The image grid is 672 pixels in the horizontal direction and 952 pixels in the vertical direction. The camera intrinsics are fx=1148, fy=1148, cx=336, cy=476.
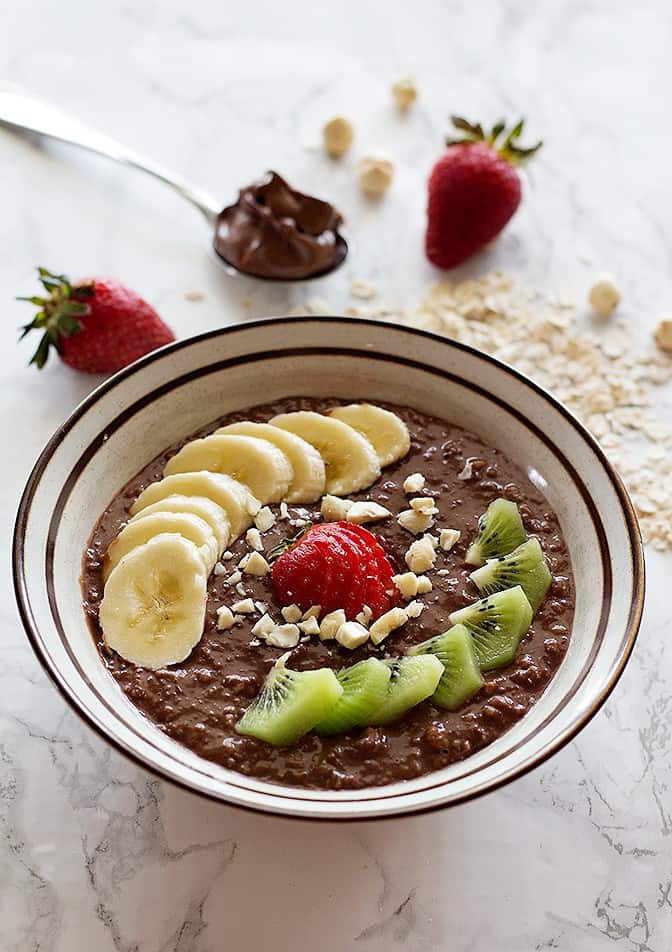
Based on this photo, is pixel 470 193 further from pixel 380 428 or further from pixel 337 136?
pixel 380 428

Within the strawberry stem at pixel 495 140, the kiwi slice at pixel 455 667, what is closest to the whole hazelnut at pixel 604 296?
the strawberry stem at pixel 495 140

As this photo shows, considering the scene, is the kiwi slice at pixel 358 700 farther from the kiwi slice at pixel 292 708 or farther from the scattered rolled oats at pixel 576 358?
the scattered rolled oats at pixel 576 358

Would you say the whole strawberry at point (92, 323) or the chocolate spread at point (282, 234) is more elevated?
the chocolate spread at point (282, 234)

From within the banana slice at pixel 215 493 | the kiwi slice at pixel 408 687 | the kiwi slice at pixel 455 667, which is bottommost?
the kiwi slice at pixel 408 687

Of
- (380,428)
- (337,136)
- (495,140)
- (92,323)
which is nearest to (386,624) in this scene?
(380,428)

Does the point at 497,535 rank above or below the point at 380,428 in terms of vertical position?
below

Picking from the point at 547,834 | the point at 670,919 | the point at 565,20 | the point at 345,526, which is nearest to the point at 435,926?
the point at 547,834

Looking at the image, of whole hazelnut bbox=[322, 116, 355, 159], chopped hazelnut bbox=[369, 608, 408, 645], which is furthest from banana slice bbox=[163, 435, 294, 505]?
whole hazelnut bbox=[322, 116, 355, 159]
